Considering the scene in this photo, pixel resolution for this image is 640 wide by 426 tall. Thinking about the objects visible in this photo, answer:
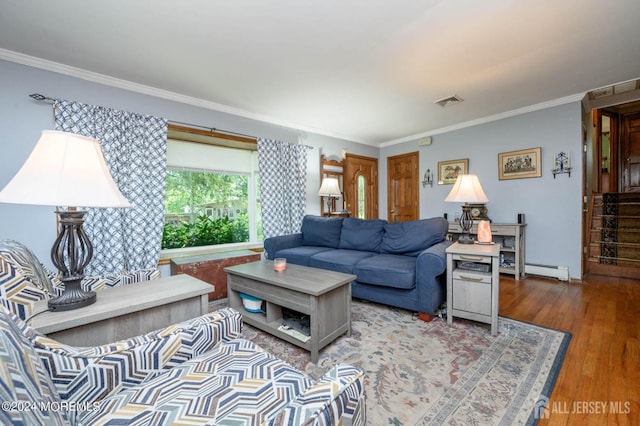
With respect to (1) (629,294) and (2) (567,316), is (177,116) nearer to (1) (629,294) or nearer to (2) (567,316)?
(2) (567,316)

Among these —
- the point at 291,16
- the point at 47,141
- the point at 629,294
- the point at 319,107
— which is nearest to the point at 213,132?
the point at 319,107

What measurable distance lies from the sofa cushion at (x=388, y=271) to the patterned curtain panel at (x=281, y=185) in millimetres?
1667

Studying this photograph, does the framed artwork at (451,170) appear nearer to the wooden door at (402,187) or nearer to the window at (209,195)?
the wooden door at (402,187)

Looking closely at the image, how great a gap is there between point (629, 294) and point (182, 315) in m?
4.48

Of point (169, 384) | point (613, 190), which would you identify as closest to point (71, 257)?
point (169, 384)

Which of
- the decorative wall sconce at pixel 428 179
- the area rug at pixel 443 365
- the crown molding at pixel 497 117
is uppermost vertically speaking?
the crown molding at pixel 497 117

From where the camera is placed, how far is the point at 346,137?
4996mm

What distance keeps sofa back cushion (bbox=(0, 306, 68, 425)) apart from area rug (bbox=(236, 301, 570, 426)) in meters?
1.28

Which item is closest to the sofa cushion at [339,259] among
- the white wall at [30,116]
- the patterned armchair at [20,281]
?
the patterned armchair at [20,281]

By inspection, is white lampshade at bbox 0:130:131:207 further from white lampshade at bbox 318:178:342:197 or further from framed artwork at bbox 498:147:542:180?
framed artwork at bbox 498:147:542:180

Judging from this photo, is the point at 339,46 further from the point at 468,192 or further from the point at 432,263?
the point at 432,263

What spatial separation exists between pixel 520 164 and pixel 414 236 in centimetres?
233

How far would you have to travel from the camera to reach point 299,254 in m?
3.22

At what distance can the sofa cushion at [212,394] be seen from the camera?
0.79 m
